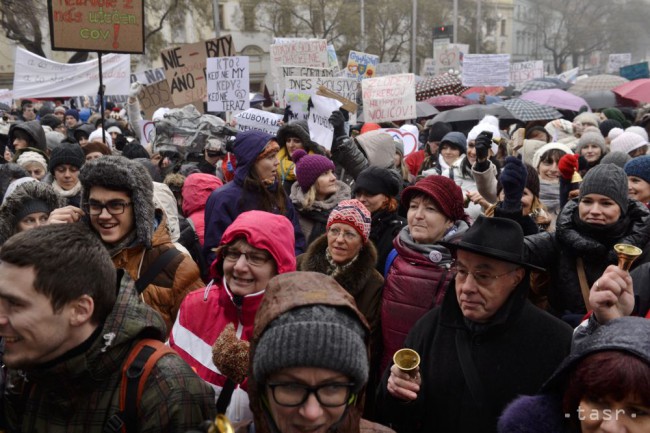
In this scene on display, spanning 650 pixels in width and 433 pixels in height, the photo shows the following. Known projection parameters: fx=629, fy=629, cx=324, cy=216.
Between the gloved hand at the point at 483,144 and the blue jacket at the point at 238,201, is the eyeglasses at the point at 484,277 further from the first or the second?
the blue jacket at the point at 238,201

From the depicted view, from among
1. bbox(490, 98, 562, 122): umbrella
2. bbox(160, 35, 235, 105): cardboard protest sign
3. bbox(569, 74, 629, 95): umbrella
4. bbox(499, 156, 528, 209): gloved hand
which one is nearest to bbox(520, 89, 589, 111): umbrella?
bbox(490, 98, 562, 122): umbrella

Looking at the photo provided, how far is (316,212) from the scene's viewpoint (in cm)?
492

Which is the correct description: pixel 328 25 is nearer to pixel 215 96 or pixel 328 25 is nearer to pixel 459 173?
pixel 215 96

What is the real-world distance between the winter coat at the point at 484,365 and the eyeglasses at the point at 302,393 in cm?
76

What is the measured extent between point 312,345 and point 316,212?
3093mm

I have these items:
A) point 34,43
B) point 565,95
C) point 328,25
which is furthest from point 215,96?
point 328,25

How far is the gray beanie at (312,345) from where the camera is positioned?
73.1 inches

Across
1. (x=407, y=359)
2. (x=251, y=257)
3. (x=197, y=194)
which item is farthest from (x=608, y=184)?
(x=197, y=194)

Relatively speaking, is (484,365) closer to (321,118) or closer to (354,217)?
(354,217)

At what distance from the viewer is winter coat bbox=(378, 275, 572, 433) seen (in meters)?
2.48

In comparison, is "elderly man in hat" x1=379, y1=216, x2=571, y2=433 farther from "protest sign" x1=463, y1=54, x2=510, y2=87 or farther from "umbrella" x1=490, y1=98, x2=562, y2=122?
"protest sign" x1=463, y1=54, x2=510, y2=87

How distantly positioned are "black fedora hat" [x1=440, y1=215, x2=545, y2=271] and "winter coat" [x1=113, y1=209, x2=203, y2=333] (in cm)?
137

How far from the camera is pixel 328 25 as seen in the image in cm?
4600

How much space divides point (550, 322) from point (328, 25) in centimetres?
4576
